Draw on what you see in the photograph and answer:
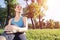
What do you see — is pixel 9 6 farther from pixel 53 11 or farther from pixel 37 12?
pixel 53 11

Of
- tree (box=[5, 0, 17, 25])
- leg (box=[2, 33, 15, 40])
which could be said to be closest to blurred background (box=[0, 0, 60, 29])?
tree (box=[5, 0, 17, 25])

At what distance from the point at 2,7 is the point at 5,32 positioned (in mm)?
306

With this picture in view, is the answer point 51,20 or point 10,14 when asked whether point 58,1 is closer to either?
point 51,20

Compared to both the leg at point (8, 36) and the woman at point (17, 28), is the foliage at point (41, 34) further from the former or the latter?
the leg at point (8, 36)

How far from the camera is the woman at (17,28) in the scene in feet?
7.21

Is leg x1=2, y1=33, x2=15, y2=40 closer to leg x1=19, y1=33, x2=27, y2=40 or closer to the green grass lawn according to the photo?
leg x1=19, y1=33, x2=27, y2=40

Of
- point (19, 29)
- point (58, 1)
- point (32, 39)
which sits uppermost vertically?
point (58, 1)

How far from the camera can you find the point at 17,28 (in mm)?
2199

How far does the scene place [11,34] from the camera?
222 centimetres

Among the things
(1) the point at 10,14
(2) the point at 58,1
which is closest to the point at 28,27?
(1) the point at 10,14

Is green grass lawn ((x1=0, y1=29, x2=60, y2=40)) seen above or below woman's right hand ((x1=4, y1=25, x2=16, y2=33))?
below

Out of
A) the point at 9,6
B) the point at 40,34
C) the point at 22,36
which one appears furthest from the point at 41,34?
the point at 9,6

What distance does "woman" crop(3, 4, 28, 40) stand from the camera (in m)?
2.20

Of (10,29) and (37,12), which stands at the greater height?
(37,12)
